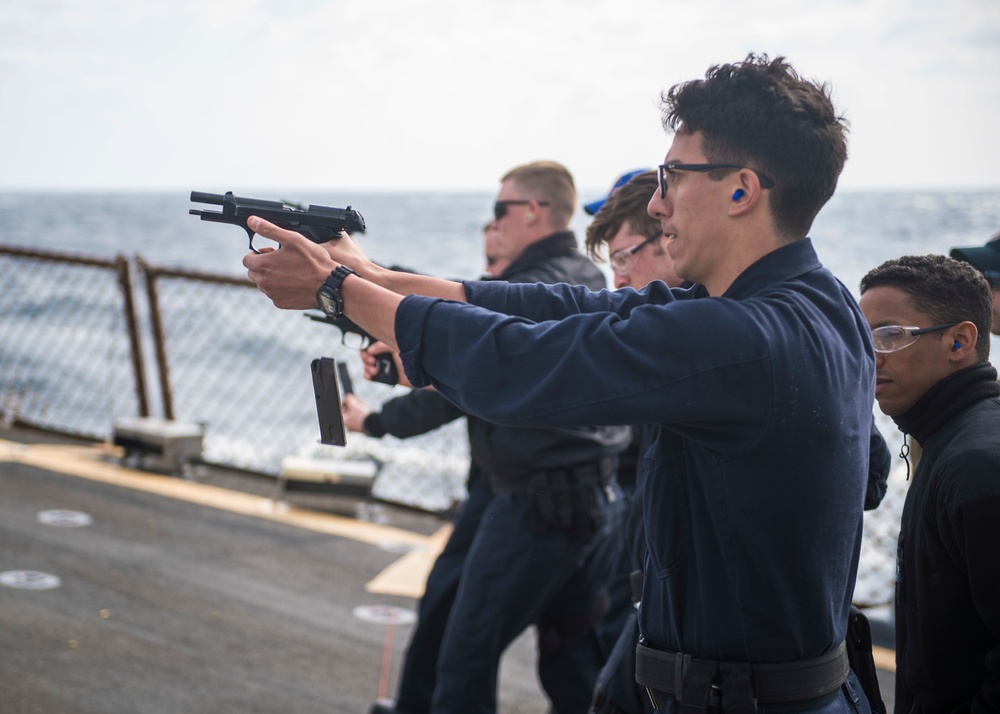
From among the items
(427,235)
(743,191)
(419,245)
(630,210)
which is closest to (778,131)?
(743,191)

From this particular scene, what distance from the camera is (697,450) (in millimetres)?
1682

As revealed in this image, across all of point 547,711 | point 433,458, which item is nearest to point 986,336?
point 547,711

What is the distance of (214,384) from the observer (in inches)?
614

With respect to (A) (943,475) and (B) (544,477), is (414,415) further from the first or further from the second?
(A) (943,475)

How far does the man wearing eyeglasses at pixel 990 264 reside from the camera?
9.23ft

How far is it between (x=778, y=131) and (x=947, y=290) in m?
0.87

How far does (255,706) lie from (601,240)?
2322mm

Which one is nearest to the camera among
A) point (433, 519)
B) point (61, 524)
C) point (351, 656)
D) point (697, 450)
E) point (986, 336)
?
point (697, 450)

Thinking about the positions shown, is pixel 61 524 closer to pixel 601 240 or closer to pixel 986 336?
pixel 601 240

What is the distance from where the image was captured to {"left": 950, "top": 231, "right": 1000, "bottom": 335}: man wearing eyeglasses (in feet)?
9.23

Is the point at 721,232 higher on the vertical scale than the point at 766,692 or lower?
higher

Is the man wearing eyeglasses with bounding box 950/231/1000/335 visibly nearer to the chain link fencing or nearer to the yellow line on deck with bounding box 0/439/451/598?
the chain link fencing

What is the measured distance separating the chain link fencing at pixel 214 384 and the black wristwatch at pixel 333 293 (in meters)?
4.34

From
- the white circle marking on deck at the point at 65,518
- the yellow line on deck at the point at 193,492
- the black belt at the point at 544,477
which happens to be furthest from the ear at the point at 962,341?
the white circle marking on deck at the point at 65,518
